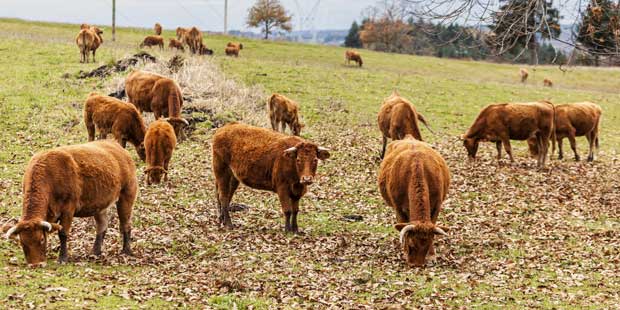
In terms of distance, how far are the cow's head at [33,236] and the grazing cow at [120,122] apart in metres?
8.84

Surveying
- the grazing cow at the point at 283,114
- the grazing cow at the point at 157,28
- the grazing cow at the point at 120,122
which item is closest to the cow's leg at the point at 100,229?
the grazing cow at the point at 120,122

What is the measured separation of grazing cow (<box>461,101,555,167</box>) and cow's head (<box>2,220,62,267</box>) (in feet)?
50.6

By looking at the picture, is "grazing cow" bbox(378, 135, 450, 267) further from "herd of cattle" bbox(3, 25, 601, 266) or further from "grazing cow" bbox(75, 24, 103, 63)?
"grazing cow" bbox(75, 24, 103, 63)

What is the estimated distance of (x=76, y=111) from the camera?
84.7 feet

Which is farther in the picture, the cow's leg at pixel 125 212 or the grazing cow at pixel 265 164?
the grazing cow at pixel 265 164

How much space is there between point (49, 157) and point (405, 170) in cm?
632

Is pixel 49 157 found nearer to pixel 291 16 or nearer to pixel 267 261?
pixel 267 261

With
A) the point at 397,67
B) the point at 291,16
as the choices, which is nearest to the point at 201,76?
the point at 397,67

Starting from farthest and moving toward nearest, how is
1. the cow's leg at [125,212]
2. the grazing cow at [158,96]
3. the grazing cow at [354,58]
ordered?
the grazing cow at [354,58] → the grazing cow at [158,96] → the cow's leg at [125,212]

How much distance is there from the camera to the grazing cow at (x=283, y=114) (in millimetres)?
25109

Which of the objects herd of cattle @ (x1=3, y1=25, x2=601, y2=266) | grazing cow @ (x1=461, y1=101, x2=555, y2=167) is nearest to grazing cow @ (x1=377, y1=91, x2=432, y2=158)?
herd of cattle @ (x1=3, y1=25, x2=601, y2=266)

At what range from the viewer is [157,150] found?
682 inches

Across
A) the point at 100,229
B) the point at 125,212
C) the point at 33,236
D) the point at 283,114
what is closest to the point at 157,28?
the point at 283,114

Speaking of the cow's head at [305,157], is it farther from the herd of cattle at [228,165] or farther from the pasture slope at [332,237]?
the pasture slope at [332,237]
